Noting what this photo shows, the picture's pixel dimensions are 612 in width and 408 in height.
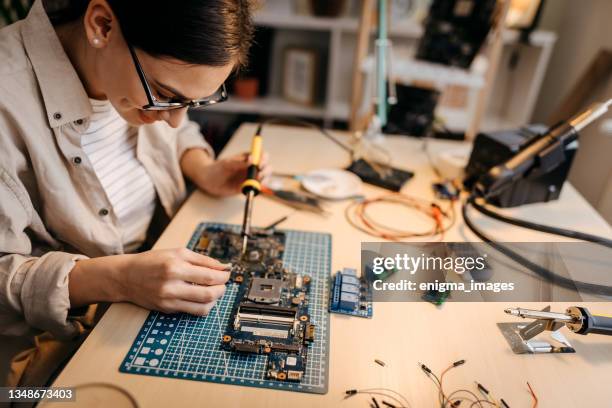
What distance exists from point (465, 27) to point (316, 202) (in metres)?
1.02

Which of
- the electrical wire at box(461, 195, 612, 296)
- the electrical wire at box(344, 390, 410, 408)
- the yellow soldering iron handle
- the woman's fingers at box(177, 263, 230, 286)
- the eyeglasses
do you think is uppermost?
the eyeglasses

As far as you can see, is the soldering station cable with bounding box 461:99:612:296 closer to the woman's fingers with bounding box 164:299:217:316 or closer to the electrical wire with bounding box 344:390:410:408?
the electrical wire with bounding box 344:390:410:408

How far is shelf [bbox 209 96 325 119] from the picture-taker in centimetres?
219

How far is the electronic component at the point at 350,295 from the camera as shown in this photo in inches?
29.1

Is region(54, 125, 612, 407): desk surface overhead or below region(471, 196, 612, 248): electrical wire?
below

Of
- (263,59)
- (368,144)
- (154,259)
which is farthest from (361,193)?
(263,59)

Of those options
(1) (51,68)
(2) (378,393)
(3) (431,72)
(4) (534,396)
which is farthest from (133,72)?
(3) (431,72)

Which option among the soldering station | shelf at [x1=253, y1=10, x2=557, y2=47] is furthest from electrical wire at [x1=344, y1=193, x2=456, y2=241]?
shelf at [x1=253, y1=10, x2=557, y2=47]

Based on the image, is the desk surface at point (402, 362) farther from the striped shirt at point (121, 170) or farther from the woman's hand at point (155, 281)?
the striped shirt at point (121, 170)

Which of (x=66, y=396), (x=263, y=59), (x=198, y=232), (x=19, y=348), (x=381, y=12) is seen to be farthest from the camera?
(x=263, y=59)

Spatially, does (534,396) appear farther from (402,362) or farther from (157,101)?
(157,101)

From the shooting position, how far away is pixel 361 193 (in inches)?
44.8

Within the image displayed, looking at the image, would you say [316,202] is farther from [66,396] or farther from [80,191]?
[66,396]

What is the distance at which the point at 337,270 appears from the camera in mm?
841
